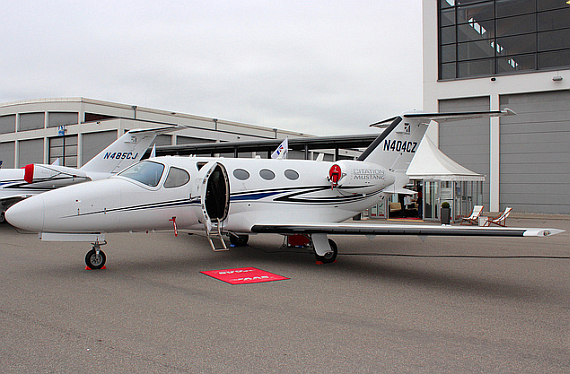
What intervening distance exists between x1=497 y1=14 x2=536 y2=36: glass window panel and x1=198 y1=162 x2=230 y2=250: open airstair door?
A: 982 inches

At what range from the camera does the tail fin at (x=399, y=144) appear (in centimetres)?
1266

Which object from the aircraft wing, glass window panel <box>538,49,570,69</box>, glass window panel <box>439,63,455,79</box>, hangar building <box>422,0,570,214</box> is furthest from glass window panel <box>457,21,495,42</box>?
the aircraft wing

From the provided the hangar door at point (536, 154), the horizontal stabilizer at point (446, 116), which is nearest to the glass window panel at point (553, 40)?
the hangar door at point (536, 154)

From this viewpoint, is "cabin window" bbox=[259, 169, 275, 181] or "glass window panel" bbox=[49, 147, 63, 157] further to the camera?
"glass window panel" bbox=[49, 147, 63, 157]

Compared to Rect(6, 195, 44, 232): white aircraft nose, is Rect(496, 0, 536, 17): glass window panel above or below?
above

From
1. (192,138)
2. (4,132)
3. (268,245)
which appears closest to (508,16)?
(268,245)

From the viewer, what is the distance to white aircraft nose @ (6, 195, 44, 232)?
301 inches

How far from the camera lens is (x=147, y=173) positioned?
358 inches

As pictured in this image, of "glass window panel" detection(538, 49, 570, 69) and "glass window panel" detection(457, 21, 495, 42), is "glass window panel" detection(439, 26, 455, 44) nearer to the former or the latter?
"glass window panel" detection(457, 21, 495, 42)

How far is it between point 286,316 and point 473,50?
1078 inches

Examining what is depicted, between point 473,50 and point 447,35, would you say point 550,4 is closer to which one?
point 473,50

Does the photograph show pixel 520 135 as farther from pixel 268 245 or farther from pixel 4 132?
pixel 4 132

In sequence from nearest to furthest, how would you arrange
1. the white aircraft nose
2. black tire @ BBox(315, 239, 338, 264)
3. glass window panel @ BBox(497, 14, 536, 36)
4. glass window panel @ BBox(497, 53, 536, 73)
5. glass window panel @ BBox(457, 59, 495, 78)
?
1. the white aircraft nose
2. black tire @ BBox(315, 239, 338, 264)
3. glass window panel @ BBox(497, 14, 536, 36)
4. glass window panel @ BBox(497, 53, 536, 73)
5. glass window panel @ BBox(457, 59, 495, 78)

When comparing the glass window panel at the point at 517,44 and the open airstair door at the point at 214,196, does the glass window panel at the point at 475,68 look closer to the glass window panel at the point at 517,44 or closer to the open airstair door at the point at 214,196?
the glass window panel at the point at 517,44
